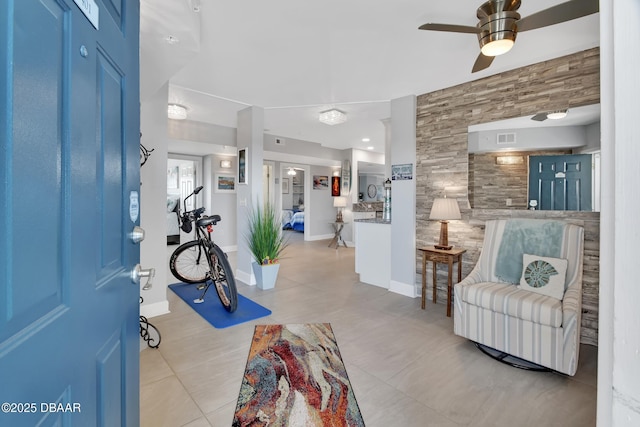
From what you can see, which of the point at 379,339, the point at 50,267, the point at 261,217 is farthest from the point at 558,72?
the point at 50,267

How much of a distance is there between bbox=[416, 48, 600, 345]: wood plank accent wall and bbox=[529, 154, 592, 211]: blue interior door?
0.09m

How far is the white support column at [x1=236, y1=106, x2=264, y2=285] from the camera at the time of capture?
421 centimetres

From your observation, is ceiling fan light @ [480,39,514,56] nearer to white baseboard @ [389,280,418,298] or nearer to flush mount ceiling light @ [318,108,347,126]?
flush mount ceiling light @ [318,108,347,126]

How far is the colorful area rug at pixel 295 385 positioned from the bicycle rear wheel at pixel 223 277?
2.06 ft

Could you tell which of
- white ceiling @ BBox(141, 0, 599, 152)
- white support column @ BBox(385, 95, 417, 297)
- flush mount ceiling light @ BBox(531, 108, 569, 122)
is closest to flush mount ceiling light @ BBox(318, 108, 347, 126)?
white ceiling @ BBox(141, 0, 599, 152)

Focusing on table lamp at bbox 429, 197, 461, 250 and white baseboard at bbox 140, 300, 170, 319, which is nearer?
white baseboard at bbox 140, 300, 170, 319

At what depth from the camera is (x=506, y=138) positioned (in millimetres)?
3111

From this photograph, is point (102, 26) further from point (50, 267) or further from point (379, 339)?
point (379, 339)

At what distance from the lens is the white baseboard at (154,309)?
3.05 meters

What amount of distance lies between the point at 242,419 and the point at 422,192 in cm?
302

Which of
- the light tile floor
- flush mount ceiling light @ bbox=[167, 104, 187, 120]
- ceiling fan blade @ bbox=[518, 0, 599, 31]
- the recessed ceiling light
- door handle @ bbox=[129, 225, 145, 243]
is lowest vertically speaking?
the light tile floor

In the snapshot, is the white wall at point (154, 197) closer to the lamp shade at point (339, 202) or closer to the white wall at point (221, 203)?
the white wall at point (221, 203)

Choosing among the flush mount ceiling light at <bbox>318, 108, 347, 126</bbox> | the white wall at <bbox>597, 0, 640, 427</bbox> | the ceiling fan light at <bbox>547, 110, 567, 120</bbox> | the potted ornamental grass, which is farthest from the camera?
the flush mount ceiling light at <bbox>318, 108, 347, 126</bbox>

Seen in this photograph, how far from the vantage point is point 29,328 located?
1.67 ft
